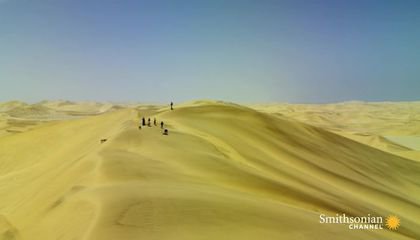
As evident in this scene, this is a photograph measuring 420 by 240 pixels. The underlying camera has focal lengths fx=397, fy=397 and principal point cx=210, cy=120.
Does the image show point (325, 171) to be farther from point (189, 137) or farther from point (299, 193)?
point (299, 193)

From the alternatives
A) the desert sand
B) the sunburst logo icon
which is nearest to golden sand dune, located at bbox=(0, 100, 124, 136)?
the desert sand

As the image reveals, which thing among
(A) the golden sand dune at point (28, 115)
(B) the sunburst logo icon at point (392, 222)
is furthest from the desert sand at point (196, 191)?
(A) the golden sand dune at point (28, 115)

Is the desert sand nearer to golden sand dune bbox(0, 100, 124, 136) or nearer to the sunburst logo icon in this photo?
the sunburst logo icon

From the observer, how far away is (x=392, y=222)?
32.1ft

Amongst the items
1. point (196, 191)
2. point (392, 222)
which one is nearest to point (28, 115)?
point (392, 222)

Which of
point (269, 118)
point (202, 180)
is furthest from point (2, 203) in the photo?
point (269, 118)

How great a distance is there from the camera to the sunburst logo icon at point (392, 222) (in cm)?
930

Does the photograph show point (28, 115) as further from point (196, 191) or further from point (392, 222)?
point (196, 191)

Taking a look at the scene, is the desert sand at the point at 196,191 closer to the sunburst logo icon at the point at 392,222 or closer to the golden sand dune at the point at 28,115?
the sunburst logo icon at the point at 392,222

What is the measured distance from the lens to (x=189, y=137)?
15656 mm

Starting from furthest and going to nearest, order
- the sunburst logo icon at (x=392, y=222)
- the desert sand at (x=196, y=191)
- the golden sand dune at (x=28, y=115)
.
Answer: the golden sand dune at (x=28, y=115)
the sunburst logo icon at (x=392, y=222)
the desert sand at (x=196, y=191)

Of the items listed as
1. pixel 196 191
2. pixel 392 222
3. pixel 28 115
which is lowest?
pixel 28 115

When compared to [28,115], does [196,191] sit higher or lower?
higher

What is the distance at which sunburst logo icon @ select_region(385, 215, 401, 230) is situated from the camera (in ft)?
30.5
